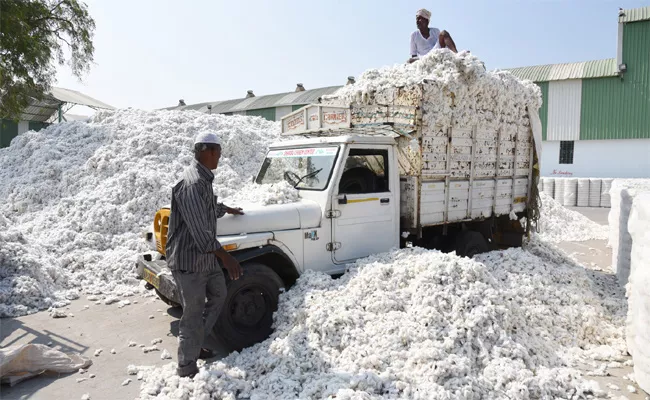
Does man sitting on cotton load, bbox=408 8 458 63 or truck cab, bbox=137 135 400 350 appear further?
man sitting on cotton load, bbox=408 8 458 63

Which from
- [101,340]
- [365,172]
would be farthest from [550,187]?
[101,340]

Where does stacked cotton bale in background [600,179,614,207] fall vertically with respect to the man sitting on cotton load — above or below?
below

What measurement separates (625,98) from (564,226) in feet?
47.9

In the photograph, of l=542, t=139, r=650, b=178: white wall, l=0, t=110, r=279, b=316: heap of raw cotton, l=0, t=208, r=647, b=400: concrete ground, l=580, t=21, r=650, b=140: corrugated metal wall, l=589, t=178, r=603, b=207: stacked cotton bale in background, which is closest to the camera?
l=0, t=208, r=647, b=400: concrete ground

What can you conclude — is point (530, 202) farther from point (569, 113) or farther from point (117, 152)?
point (569, 113)

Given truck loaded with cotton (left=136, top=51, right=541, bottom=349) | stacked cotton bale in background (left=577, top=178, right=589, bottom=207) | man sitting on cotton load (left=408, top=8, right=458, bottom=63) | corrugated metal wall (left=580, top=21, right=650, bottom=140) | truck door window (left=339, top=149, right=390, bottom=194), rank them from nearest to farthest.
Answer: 1. truck loaded with cotton (left=136, top=51, right=541, bottom=349)
2. truck door window (left=339, top=149, right=390, bottom=194)
3. man sitting on cotton load (left=408, top=8, right=458, bottom=63)
4. stacked cotton bale in background (left=577, top=178, right=589, bottom=207)
5. corrugated metal wall (left=580, top=21, right=650, bottom=140)

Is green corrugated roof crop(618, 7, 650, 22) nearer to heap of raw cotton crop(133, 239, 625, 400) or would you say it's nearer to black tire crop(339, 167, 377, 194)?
heap of raw cotton crop(133, 239, 625, 400)

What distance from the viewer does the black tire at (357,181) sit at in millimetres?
5312

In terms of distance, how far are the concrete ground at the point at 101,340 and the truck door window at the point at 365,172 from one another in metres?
2.38

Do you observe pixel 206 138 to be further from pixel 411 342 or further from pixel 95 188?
pixel 95 188

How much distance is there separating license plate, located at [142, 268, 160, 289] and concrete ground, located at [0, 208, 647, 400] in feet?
2.39

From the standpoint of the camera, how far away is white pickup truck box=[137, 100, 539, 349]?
4632 mm

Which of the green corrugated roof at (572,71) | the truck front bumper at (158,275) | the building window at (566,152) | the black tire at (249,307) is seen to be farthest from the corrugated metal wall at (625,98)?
the truck front bumper at (158,275)

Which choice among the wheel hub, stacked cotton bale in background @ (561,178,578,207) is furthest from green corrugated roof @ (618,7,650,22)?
the wheel hub
